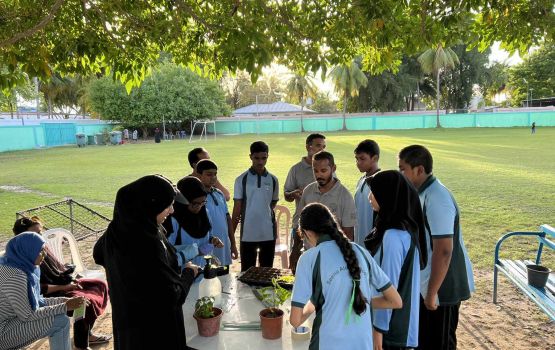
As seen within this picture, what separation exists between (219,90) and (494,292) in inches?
1650

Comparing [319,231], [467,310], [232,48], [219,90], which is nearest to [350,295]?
[319,231]

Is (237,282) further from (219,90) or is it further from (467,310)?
(219,90)

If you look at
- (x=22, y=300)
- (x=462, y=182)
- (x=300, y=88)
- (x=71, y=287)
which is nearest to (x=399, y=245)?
(x=22, y=300)

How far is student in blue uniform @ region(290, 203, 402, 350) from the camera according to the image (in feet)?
6.64

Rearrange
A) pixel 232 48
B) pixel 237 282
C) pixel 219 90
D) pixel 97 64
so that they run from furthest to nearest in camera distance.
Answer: pixel 219 90
pixel 97 64
pixel 232 48
pixel 237 282

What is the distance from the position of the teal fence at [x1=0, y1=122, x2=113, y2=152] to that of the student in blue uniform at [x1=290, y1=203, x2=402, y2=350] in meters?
35.9

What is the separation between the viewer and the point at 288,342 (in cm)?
239

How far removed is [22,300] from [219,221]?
1760mm

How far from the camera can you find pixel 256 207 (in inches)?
184

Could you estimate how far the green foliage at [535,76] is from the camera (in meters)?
48.3

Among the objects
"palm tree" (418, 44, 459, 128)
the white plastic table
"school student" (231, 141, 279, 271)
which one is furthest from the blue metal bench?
"palm tree" (418, 44, 459, 128)

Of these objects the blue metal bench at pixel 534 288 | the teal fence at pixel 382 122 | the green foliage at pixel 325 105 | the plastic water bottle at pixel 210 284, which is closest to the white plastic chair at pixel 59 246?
the plastic water bottle at pixel 210 284

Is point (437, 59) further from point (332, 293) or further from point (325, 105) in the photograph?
point (332, 293)

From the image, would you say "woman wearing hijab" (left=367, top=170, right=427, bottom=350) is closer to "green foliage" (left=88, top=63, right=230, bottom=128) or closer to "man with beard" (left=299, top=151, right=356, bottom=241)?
"man with beard" (left=299, top=151, right=356, bottom=241)
